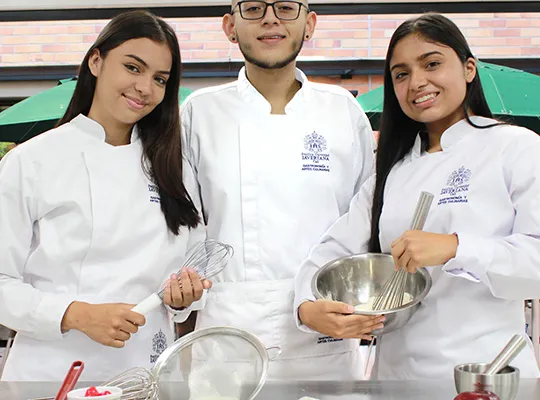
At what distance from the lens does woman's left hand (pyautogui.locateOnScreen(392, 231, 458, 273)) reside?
1633 mm

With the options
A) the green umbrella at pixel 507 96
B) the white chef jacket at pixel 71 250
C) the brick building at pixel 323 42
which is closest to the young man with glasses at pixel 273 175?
the white chef jacket at pixel 71 250

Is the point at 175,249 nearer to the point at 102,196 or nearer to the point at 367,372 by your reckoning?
the point at 102,196

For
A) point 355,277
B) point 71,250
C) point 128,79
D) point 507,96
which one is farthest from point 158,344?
point 507,96

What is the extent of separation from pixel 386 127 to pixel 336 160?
20 cm

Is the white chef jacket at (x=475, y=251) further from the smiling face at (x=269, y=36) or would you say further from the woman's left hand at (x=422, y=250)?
the smiling face at (x=269, y=36)

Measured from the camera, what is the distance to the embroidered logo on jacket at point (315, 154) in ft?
7.16

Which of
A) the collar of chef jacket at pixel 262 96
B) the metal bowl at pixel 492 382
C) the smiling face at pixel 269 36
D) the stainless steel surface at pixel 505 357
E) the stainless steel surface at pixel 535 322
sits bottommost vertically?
the stainless steel surface at pixel 535 322

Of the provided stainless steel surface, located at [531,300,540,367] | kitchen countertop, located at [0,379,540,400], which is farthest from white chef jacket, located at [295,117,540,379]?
stainless steel surface, located at [531,300,540,367]

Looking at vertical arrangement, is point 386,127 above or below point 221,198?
above

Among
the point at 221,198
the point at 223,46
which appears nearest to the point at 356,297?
the point at 221,198

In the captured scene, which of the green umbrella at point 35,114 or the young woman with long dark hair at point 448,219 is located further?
the green umbrella at point 35,114

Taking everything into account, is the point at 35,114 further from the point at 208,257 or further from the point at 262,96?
the point at 208,257

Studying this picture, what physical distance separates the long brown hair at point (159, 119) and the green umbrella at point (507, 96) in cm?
153

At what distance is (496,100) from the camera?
11.4 feet
